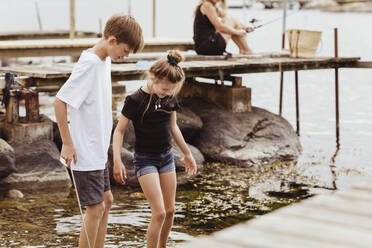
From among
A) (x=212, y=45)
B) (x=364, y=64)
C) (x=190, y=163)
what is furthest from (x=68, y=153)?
(x=364, y=64)

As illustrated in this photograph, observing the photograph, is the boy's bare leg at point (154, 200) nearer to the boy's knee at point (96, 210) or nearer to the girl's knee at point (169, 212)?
the girl's knee at point (169, 212)

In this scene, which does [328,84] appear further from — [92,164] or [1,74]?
[92,164]

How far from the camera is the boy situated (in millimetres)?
4426

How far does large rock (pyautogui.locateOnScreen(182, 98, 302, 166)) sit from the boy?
5.62 meters

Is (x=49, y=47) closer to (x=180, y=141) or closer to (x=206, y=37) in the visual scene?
(x=206, y=37)

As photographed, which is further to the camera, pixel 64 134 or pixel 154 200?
pixel 154 200

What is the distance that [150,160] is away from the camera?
198 inches

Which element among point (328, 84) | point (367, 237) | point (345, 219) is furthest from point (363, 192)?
point (328, 84)

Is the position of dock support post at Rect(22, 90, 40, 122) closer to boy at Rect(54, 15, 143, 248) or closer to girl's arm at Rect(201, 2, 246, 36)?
girl's arm at Rect(201, 2, 246, 36)

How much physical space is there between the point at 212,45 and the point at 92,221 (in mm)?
7020

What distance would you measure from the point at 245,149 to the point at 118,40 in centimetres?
600

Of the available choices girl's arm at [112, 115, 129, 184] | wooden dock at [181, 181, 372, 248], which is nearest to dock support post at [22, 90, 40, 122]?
girl's arm at [112, 115, 129, 184]

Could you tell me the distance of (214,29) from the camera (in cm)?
1110

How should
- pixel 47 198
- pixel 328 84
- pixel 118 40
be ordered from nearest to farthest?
pixel 118 40
pixel 47 198
pixel 328 84
